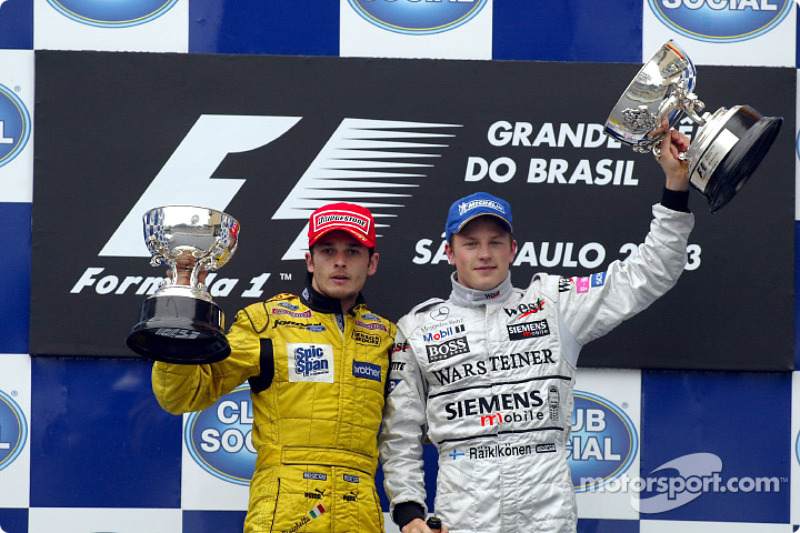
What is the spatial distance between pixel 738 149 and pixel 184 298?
136cm

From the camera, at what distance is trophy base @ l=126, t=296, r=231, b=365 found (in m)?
1.96

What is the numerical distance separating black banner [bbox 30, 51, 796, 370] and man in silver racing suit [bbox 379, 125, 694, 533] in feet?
1.57

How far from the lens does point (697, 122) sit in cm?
211

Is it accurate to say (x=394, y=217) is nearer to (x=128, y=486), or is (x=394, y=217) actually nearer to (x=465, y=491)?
(x=465, y=491)

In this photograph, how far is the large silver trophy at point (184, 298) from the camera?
1971mm

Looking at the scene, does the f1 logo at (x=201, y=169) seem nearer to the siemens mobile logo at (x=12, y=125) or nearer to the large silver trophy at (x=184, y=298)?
the siemens mobile logo at (x=12, y=125)

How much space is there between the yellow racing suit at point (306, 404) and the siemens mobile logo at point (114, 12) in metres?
1.18

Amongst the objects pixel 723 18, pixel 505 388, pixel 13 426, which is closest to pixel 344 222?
pixel 505 388

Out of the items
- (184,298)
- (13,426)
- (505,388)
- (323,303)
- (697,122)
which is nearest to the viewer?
(184,298)

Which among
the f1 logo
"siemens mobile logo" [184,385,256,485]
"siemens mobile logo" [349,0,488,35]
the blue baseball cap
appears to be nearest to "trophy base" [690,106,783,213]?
the blue baseball cap

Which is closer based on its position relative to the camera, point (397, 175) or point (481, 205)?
point (481, 205)

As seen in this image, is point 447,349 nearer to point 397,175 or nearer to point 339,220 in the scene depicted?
point 339,220

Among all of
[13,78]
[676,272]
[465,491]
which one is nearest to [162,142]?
[13,78]

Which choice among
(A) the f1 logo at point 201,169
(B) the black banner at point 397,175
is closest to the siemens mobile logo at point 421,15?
(B) the black banner at point 397,175
